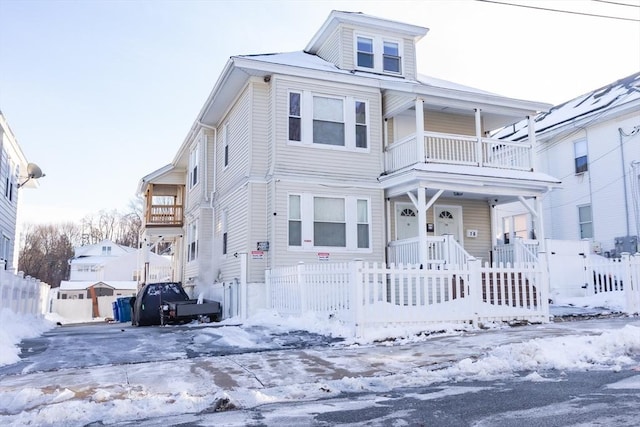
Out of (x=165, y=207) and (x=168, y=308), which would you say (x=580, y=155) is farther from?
(x=165, y=207)

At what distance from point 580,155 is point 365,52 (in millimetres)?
10936

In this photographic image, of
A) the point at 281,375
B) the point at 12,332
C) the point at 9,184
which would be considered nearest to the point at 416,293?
the point at 281,375

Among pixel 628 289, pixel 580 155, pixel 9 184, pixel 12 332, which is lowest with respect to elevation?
pixel 12 332

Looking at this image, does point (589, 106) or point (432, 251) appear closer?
point (432, 251)

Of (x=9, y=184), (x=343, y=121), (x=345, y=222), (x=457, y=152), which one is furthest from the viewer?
(x=9, y=184)

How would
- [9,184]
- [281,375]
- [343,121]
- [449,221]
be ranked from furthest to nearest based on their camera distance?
[9,184] → [449,221] → [343,121] → [281,375]

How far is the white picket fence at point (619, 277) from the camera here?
12.9 m

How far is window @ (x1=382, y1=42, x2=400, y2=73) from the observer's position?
704 inches

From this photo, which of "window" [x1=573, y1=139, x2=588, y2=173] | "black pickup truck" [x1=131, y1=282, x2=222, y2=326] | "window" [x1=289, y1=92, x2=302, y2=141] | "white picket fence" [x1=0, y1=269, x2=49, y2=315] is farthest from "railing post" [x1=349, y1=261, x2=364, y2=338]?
"window" [x1=573, y1=139, x2=588, y2=173]

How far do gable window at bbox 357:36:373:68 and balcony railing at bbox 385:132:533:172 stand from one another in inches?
133

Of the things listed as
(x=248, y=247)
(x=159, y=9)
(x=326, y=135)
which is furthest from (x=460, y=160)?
(x=159, y=9)

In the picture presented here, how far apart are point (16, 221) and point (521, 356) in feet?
77.3


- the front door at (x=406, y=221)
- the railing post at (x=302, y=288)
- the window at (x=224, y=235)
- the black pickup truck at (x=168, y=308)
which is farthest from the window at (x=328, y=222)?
the window at (x=224, y=235)

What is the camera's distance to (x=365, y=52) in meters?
Answer: 17.6
